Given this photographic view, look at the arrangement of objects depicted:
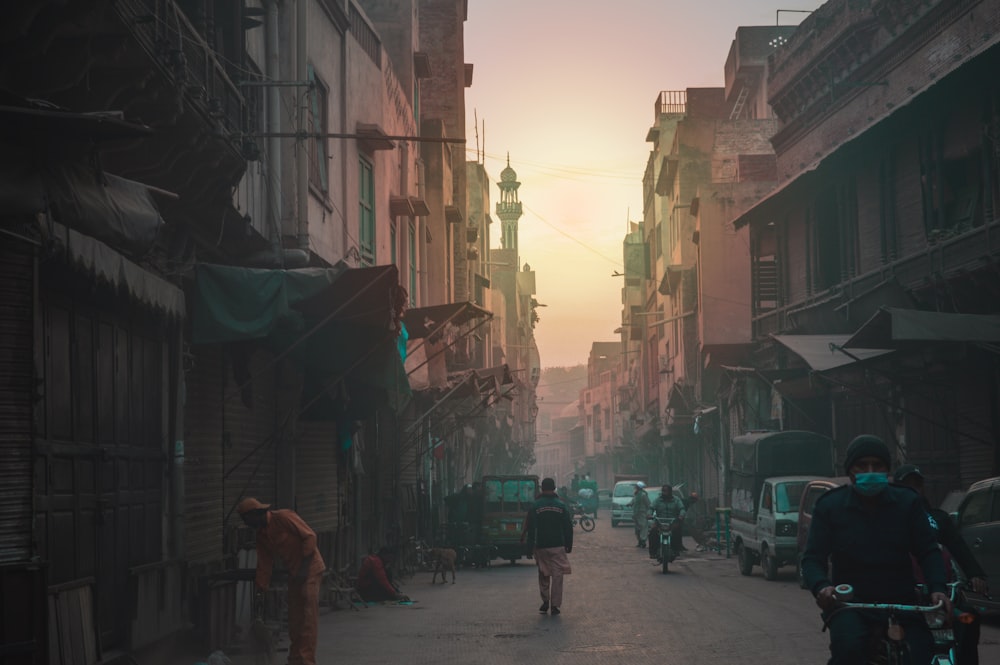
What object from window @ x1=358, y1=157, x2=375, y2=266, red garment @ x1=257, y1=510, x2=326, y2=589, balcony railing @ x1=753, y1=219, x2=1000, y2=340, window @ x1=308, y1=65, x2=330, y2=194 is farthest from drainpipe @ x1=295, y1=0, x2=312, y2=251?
balcony railing @ x1=753, y1=219, x2=1000, y2=340

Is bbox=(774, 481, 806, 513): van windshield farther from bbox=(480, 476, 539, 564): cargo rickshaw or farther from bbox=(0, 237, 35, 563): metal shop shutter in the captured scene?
bbox=(0, 237, 35, 563): metal shop shutter

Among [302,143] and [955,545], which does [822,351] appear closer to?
[302,143]

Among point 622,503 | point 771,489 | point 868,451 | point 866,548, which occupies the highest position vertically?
point 868,451

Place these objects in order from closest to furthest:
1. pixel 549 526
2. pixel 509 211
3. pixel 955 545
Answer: pixel 955 545, pixel 549 526, pixel 509 211

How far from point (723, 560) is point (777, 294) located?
870 cm

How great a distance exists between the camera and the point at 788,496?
2412 centimetres

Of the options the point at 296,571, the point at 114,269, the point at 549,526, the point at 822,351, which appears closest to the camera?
the point at 114,269

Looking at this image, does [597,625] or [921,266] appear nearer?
[597,625]

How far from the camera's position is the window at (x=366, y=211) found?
24.8 m

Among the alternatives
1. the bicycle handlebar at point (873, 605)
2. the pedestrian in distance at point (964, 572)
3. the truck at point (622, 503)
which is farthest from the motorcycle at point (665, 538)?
the truck at point (622, 503)

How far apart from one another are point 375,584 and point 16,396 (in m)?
11.2

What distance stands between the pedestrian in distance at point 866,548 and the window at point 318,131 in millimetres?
13677

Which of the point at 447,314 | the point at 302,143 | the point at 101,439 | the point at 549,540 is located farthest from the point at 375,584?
the point at 101,439

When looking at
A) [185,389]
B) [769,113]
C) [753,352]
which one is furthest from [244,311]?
[769,113]
